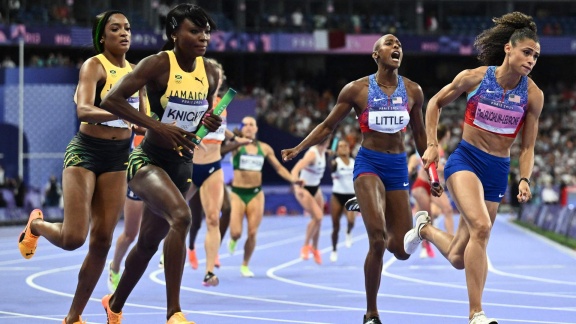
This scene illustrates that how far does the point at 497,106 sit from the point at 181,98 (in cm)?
247

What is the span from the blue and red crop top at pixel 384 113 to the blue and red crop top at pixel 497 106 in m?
0.95

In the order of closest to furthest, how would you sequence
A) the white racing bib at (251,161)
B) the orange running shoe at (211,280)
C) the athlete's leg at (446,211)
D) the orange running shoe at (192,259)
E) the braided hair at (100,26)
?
the braided hair at (100,26) < the orange running shoe at (211,280) < the orange running shoe at (192,259) < the white racing bib at (251,161) < the athlete's leg at (446,211)

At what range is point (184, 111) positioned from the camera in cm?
775

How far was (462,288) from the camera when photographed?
507 inches

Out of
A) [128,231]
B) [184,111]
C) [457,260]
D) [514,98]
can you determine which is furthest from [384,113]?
[128,231]

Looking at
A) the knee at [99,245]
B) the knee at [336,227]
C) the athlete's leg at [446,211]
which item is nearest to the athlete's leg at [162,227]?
the knee at [99,245]

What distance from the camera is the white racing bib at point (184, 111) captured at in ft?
25.3

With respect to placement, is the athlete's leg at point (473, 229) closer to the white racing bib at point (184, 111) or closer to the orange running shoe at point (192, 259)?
the white racing bib at point (184, 111)

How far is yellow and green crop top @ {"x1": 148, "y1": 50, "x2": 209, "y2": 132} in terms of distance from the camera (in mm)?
7695

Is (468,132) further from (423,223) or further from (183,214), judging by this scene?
(183,214)

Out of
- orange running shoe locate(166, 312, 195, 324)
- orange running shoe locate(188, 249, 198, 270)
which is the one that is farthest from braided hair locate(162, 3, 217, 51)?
orange running shoe locate(188, 249, 198, 270)

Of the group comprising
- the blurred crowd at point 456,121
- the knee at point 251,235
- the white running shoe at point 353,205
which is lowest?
the blurred crowd at point 456,121

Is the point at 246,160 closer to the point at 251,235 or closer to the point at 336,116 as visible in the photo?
the point at 251,235

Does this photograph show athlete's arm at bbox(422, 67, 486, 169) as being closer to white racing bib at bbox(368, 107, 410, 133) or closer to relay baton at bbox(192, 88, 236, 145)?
white racing bib at bbox(368, 107, 410, 133)
